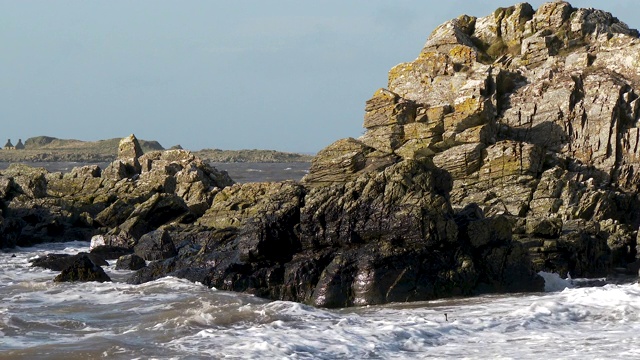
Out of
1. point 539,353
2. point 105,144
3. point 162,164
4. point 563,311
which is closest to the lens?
point 539,353

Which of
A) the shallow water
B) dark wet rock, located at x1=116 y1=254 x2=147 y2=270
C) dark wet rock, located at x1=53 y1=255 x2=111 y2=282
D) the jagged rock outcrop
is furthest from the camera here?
the shallow water

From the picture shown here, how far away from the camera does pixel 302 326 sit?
59.0ft

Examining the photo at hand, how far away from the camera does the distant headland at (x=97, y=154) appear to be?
17000 cm

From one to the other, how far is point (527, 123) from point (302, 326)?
23663 millimetres

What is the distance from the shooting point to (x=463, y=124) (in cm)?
3716

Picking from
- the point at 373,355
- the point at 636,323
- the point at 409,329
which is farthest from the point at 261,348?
the point at 636,323

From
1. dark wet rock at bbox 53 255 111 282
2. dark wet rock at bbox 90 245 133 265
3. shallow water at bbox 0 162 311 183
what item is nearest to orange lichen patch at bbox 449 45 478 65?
dark wet rock at bbox 90 245 133 265

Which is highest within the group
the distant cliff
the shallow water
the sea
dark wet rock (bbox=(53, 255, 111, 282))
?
the distant cliff

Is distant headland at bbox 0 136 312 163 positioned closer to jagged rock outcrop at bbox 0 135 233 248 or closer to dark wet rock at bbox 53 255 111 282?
jagged rock outcrop at bbox 0 135 233 248

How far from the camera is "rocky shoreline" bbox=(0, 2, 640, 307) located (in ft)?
72.7

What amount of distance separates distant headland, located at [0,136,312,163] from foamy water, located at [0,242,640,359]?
146692 millimetres

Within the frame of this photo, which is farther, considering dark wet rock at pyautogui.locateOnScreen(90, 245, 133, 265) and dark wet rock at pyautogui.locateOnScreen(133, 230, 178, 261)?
dark wet rock at pyautogui.locateOnScreen(90, 245, 133, 265)

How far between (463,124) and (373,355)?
75.1 feet

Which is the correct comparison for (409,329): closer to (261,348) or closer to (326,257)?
(261,348)
